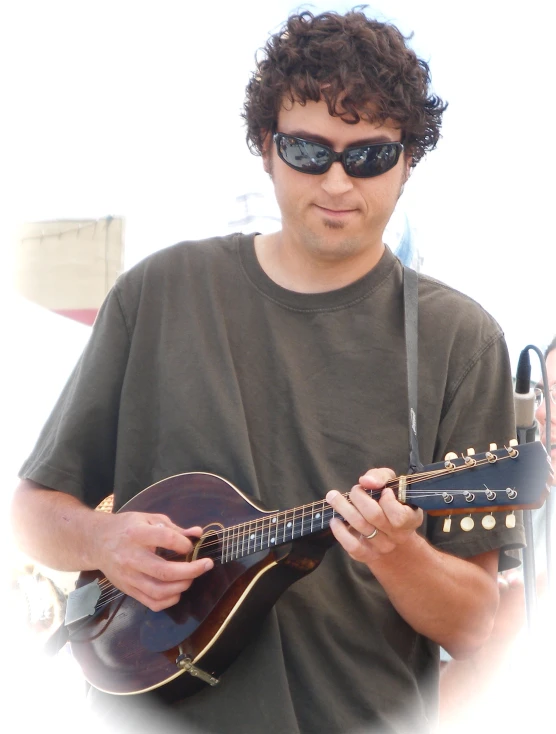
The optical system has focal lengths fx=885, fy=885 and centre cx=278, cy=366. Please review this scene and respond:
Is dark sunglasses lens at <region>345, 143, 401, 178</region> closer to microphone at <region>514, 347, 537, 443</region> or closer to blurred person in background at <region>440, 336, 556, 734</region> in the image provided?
microphone at <region>514, 347, 537, 443</region>

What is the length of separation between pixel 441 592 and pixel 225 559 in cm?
52

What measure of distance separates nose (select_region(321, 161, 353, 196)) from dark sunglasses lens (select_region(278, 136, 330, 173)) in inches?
0.9

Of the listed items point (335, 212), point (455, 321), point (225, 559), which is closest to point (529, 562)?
point (455, 321)

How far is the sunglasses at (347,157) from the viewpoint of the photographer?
2326 millimetres

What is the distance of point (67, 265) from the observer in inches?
163

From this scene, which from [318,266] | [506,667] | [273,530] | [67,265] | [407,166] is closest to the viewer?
[273,530]

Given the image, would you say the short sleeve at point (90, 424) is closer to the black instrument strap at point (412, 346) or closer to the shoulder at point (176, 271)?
the shoulder at point (176, 271)

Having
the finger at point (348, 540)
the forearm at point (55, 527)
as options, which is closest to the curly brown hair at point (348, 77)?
the finger at point (348, 540)

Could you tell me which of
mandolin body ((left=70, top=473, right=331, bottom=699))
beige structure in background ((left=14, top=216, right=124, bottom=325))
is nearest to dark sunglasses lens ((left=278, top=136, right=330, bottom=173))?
mandolin body ((left=70, top=473, right=331, bottom=699))

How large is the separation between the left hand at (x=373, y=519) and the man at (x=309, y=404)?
113mm

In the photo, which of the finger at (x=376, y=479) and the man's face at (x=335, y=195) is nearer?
the finger at (x=376, y=479)

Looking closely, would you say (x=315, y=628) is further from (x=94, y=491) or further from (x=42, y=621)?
(x=42, y=621)

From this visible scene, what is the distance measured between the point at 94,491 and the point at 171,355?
444mm

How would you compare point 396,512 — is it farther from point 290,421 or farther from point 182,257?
point 182,257
